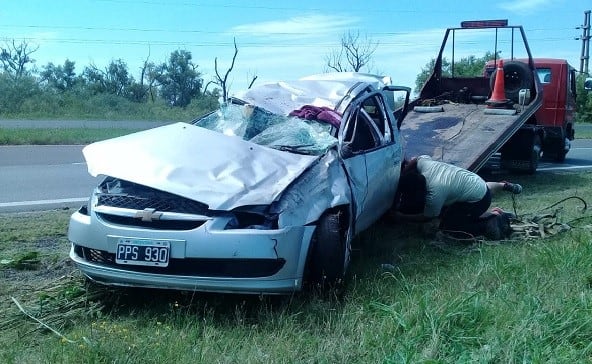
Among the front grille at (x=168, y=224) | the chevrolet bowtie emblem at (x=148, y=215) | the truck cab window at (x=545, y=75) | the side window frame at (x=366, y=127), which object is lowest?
the truck cab window at (x=545, y=75)

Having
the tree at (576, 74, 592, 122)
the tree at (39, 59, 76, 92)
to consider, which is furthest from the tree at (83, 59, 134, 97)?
the tree at (576, 74, 592, 122)

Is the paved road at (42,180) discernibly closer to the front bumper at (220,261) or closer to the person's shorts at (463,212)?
the person's shorts at (463,212)

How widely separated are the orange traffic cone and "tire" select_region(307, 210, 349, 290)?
8170 millimetres

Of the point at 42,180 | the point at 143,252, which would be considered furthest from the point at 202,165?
the point at 42,180

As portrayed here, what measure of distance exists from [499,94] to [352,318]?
897 centimetres

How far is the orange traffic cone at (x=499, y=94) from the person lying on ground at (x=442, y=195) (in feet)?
18.1

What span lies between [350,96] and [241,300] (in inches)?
85.5

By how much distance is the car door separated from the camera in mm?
5613

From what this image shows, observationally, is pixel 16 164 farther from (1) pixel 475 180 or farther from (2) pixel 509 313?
(2) pixel 509 313

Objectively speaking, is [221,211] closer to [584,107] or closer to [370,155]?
[370,155]

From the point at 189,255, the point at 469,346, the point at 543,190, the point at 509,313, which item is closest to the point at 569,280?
the point at 509,313

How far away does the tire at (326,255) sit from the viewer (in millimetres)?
4746

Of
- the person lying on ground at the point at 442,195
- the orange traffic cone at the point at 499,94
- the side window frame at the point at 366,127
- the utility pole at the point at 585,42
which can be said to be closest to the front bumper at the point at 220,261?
the side window frame at the point at 366,127

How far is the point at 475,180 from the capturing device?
6.94 metres
